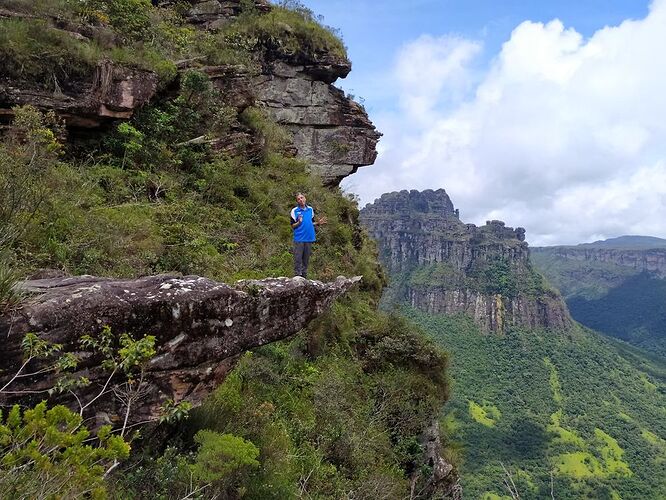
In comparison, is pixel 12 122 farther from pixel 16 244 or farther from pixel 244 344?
pixel 244 344

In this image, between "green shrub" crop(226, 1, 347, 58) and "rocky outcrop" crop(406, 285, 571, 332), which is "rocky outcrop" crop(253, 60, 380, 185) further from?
"rocky outcrop" crop(406, 285, 571, 332)

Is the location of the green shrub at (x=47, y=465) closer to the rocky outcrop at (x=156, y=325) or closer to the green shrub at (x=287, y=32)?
the rocky outcrop at (x=156, y=325)

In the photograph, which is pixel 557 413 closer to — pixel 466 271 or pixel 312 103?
pixel 466 271

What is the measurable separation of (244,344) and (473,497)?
49.2m

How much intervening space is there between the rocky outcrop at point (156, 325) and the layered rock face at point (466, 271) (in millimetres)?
116858

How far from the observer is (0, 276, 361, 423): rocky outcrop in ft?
10.5

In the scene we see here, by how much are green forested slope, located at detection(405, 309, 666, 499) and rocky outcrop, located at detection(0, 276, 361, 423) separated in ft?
108

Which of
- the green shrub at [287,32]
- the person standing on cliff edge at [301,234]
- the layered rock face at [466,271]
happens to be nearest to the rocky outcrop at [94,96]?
the person standing on cliff edge at [301,234]

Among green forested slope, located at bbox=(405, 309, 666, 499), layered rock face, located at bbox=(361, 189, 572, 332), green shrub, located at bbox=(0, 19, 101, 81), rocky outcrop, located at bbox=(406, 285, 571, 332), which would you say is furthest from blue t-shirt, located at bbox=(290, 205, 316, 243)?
rocky outcrop, located at bbox=(406, 285, 571, 332)

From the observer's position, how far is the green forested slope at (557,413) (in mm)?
56031

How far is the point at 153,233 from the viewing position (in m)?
7.46

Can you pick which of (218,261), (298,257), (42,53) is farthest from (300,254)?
(42,53)

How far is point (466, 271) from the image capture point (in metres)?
150

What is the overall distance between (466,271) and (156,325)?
154559 mm
